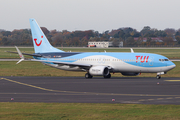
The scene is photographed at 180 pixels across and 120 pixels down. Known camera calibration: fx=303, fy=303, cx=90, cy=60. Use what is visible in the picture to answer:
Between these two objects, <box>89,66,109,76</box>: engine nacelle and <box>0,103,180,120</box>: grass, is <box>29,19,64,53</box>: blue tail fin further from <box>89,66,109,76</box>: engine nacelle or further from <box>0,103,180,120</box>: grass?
<box>0,103,180,120</box>: grass

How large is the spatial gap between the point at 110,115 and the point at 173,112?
14.2ft

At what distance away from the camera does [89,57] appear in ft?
166

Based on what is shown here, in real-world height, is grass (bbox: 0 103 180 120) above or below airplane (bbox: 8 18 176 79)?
below

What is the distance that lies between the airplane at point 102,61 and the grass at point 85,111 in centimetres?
2337

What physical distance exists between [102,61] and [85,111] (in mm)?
29074

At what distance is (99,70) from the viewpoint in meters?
46.9

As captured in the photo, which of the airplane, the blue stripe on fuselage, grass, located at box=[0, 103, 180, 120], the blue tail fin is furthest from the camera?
the blue tail fin

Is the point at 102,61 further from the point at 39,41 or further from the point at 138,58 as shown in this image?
the point at 39,41

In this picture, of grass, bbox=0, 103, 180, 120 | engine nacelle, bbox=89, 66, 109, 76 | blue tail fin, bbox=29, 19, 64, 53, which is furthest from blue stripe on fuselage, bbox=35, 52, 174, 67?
grass, bbox=0, 103, 180, 120

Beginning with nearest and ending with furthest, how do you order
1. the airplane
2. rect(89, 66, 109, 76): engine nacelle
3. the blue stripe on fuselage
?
the blue stripe on fuselage → the airplane → rect(89, 66, 109, 76): engine nacelle

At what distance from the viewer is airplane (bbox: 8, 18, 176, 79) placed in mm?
46031

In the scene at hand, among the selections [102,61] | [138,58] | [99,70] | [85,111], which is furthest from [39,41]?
[85,111]

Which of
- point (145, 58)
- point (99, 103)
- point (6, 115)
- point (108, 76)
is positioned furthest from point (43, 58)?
point (6, 115)

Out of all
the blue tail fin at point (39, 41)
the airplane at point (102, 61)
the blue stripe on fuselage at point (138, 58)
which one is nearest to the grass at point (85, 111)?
the airplane at point (102, 61)
